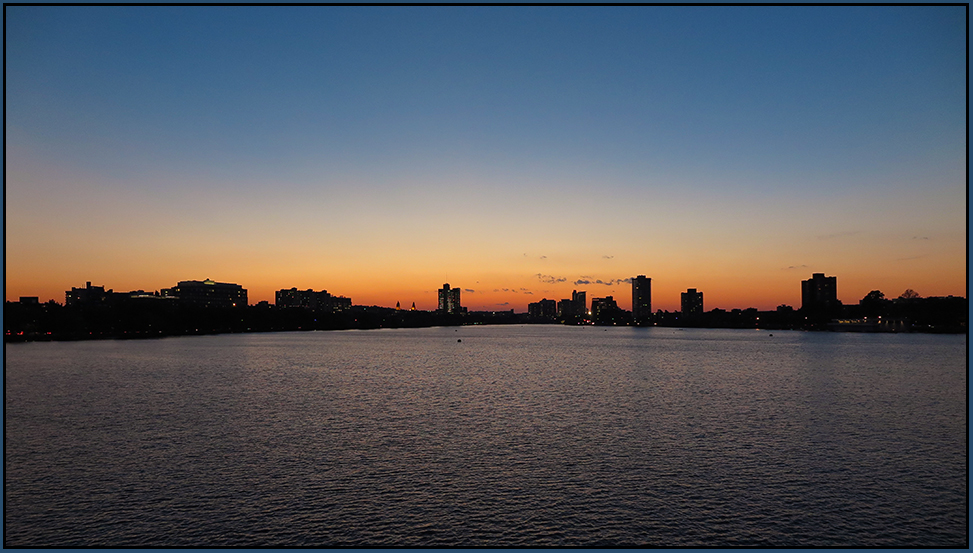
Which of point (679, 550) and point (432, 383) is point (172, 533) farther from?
point (432, 383)

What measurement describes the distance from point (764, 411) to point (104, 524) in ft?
179

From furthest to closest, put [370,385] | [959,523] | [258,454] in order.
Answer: [370,385] < [258,454] < [959,523]

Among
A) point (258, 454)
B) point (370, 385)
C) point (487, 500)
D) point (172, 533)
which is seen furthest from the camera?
point (370, 385)

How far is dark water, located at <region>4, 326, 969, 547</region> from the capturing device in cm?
2797

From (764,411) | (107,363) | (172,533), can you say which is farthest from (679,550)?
(107,363)

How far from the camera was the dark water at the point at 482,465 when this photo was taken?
2797cm

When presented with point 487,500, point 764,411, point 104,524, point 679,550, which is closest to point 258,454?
point 104,524

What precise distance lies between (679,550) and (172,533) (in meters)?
22.1

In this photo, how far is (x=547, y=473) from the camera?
36.2 m

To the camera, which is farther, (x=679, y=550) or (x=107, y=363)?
(x=107, y=363)

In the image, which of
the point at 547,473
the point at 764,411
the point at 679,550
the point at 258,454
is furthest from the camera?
the point at 764,411

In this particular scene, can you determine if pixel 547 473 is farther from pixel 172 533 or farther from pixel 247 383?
pixel 247 383

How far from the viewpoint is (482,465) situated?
125ft

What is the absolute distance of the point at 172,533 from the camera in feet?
89.6
